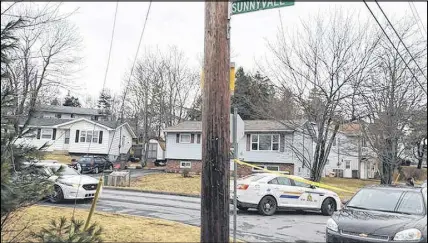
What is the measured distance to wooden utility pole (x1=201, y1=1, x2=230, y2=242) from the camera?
478cm

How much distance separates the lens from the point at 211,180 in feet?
15.7

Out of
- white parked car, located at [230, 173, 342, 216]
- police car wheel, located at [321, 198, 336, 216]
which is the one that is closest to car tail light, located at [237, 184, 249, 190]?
white parked car, located at [230, 173, 342, 216]

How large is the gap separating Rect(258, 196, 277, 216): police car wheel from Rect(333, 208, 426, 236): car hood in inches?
215

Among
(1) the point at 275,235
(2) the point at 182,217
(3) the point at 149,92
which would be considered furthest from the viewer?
(3) the point at 149,92

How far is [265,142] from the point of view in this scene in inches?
1280

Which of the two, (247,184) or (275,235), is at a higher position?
(247,184)

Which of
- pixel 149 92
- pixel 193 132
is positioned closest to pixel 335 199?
pixel 193 132

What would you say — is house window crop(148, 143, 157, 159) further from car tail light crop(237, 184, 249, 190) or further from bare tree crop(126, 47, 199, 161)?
car tail light crop(237, 184, 249, 190)

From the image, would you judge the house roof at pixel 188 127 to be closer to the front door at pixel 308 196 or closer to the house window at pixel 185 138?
the house window at pixel 185 138

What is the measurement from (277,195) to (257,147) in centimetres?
1944

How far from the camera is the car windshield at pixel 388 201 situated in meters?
7.90

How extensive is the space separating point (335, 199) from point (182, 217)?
19.7 ft

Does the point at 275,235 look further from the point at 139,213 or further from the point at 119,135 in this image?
the point at 119,135

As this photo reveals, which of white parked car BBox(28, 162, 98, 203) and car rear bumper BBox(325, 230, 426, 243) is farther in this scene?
white parked car BBox(28, 162, 98, 203)
